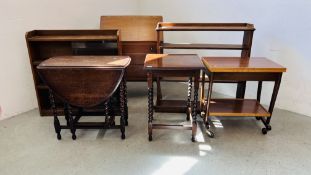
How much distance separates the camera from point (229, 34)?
3119 mm

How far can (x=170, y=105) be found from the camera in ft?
9.12

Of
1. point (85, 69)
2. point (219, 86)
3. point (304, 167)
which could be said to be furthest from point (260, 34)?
point (85, 69)

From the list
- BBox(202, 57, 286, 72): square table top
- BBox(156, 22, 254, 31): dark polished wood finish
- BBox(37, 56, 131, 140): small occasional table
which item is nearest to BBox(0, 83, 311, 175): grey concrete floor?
BBox(37, 56, 131, 140): small occasional table

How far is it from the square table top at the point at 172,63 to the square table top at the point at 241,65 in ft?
0.49

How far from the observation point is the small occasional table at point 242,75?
2053 millimetres

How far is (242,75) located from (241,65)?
95 millimetres

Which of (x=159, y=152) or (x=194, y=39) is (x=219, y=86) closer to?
(x=194, y=39)

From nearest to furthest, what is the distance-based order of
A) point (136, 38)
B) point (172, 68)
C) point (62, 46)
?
1. point (172, 68)
2. point (62, 46)
3. point (136, 38)

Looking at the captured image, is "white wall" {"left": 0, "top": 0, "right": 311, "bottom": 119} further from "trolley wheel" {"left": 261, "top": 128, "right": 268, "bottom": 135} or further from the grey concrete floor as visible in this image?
"trolley wheel" {"left": 261, "top": 128, "right": 268, "bottom": 135}

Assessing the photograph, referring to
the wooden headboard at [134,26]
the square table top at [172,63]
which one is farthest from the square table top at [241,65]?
the wooden headboard at [134,26]

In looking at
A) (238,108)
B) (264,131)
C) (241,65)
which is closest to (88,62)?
(241,65)

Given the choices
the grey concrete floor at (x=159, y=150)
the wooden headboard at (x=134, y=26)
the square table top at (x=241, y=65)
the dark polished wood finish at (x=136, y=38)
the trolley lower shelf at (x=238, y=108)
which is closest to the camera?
the grey concrete floor at (x=159, y=150)

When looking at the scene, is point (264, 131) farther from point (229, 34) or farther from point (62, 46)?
point (62, 46)

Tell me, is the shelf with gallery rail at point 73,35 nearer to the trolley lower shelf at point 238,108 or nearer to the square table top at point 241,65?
the square table top at point 241,65
